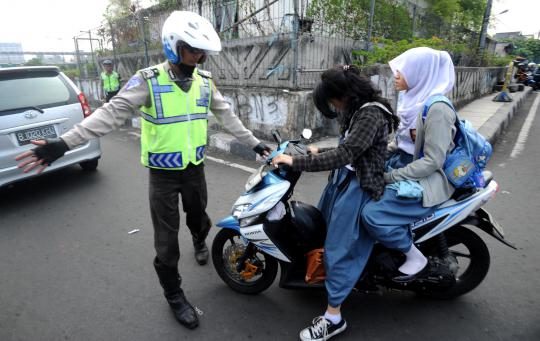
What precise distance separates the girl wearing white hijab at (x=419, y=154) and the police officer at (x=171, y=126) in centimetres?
94

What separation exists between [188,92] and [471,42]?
15.7m

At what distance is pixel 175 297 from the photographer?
7.75 feet

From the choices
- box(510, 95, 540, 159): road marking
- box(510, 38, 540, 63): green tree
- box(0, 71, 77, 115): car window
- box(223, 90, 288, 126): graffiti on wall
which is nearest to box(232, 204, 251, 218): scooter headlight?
box(0, 71, 77, 115): car window

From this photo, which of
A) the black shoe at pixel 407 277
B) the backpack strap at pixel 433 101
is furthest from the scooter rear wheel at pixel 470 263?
the backpack strap at pixel 433 101

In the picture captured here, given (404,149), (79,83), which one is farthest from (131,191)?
(79,83)

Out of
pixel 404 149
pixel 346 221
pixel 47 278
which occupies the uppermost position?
pixel 404 149

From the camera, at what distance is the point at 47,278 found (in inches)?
110

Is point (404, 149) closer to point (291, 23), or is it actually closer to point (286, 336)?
point (286, 336)

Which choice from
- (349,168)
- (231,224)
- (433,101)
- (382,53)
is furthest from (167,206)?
(382,53)

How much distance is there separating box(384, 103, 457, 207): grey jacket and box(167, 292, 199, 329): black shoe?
1.55m

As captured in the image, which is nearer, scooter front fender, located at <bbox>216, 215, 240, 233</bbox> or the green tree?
scooter front fender, located at <bbox>216, 215, 240, 233</bbox>

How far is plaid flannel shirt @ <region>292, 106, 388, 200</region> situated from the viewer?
191 centimetres

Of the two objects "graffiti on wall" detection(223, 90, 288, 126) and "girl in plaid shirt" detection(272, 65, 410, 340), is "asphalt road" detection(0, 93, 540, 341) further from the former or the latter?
"graffiti on wall" detection(223, 90, 288, 126)

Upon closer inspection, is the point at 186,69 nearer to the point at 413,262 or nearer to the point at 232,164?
the point at 413,262
